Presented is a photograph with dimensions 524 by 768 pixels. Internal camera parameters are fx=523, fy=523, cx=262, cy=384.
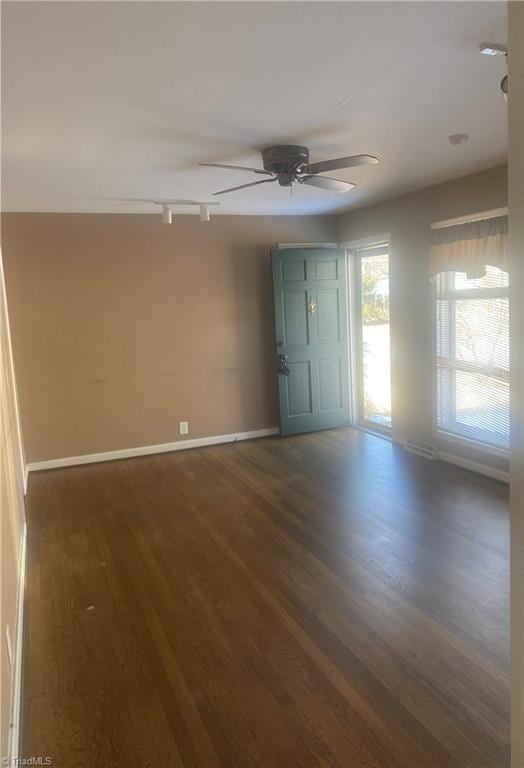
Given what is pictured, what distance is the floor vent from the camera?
500cm

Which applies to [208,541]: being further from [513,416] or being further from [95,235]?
[95,235]

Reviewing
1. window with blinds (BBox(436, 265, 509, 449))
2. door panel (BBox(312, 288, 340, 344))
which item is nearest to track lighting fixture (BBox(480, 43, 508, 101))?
window with blinds (BBox(436, 265, 509, 449))

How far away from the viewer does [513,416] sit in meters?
0.91

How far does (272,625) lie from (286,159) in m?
2.57

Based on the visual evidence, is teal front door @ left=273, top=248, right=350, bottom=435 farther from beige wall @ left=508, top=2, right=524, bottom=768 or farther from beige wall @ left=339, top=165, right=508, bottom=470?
beige wall @ left=508, top=2, right=524, bottom=768

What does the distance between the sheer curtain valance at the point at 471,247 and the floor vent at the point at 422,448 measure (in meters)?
1.63

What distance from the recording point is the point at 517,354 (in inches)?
35.8

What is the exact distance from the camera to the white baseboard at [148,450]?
5.16m

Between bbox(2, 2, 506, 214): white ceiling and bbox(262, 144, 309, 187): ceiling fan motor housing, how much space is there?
6 centimetres

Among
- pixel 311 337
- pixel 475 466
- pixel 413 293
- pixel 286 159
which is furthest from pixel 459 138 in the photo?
pixel 311 337

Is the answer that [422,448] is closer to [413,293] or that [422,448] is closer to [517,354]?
[413,293]

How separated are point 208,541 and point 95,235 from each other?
3214 mm

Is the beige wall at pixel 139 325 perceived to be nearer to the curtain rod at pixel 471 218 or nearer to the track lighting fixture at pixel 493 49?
the curtain rod at pixel 471 218

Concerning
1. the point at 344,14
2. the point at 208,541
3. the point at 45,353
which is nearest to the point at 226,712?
the point at 208,541
